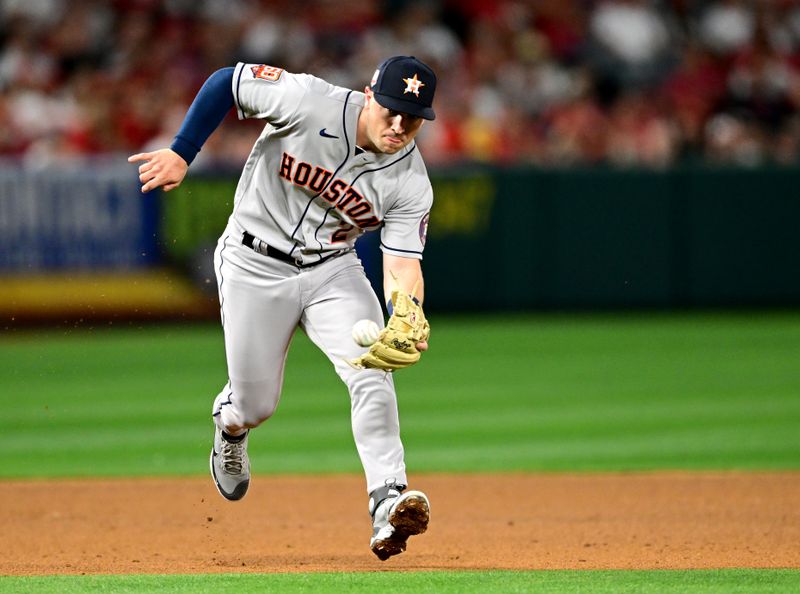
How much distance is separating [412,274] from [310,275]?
459 millimetres

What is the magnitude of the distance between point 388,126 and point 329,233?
599mm

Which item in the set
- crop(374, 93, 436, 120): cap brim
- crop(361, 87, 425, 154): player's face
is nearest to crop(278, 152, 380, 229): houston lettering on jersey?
crop(361, 87, 425, 154): player's face

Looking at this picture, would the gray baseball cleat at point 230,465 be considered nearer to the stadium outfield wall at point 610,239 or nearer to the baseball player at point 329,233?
the baseball player at point 329,233

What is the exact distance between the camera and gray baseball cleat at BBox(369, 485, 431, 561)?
527cm

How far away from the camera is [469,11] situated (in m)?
16.7

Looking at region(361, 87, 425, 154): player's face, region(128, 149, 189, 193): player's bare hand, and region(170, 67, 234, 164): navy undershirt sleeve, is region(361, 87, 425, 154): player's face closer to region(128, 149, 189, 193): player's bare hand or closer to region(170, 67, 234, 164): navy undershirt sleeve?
region(170, 67, 234, 164): navy undershirt sleeve

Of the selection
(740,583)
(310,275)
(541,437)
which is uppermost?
(310,275)

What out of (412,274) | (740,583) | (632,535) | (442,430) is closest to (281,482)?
(442,430)

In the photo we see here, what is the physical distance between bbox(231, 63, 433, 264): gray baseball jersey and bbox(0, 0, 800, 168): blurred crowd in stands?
27.9 feet

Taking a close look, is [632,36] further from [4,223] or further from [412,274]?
[412,274]

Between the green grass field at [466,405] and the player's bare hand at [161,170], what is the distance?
1.45m

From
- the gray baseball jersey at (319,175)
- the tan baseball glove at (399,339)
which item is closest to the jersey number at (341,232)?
the gray baseball jersey at (319,175)

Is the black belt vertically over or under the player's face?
under

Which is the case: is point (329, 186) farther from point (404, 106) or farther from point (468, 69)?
point (468, 69)
